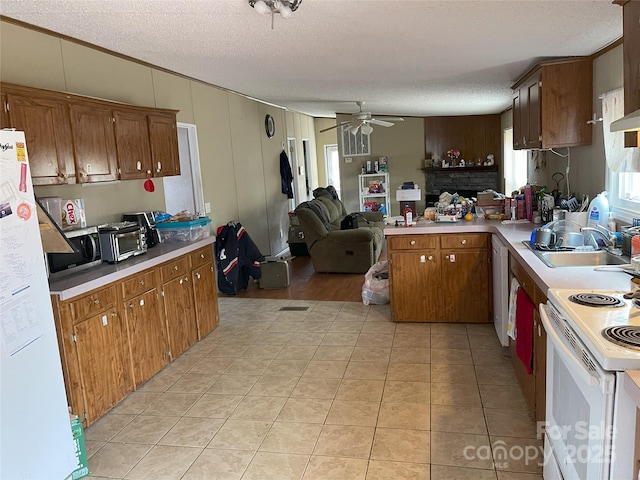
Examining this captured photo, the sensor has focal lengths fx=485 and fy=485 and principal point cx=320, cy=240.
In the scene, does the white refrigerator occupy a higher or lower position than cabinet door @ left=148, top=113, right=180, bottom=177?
lower

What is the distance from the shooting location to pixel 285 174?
843cm

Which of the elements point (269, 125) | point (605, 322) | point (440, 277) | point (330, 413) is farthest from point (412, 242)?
point (269, 125)

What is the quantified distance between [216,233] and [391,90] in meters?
2.61

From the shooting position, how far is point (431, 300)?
4.32 metres

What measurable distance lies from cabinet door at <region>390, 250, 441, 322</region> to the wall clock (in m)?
4.07

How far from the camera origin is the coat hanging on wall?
8367mm

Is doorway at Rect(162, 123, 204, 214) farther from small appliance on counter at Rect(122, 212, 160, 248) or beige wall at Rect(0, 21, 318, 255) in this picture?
small appliance on counter at Rect(122, 212, 160, 248)

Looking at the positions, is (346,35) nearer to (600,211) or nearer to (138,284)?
(600,211)

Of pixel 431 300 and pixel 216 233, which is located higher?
pixel 216 233

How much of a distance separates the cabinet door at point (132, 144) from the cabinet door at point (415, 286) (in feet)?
7.31

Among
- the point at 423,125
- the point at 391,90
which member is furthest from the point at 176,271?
the point at 423,125

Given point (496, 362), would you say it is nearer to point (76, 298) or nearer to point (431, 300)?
point (431, 300)

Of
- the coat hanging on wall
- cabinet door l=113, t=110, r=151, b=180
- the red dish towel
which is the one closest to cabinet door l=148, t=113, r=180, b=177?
cabinet door l=113, t=110, r=151, b=180

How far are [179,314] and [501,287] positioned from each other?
2.52 meters
